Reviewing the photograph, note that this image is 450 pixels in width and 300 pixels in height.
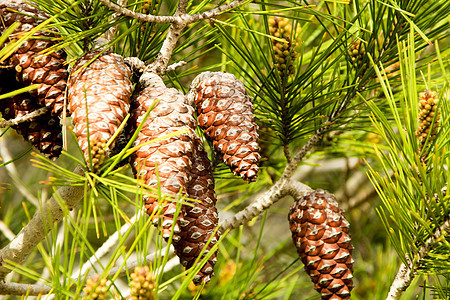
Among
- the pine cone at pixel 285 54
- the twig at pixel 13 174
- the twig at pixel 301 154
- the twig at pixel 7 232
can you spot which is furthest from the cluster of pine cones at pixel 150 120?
the twig at pixel 13 174

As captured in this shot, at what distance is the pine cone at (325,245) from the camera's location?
0.80 meters

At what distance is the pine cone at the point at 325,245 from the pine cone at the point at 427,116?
0.72ft

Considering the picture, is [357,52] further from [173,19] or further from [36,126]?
[36,126]

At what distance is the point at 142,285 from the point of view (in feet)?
1.68

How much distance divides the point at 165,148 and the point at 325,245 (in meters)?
0.38

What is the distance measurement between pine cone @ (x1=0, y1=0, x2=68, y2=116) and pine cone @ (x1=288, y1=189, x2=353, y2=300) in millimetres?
481

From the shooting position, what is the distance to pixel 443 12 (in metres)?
0.82

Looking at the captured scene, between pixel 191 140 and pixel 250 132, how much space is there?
11 cm

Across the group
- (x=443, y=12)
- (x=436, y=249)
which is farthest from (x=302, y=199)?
(x=443, y=12)

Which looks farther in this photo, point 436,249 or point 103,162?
point 436,249

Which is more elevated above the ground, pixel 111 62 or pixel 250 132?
pixel 111 62

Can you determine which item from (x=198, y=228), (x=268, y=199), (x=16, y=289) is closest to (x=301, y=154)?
(x=268, y=199)

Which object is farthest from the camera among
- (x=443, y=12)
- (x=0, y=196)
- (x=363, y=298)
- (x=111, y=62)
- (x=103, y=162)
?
(x=0, y=196)

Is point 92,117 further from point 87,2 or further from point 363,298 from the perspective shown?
point 363,298
